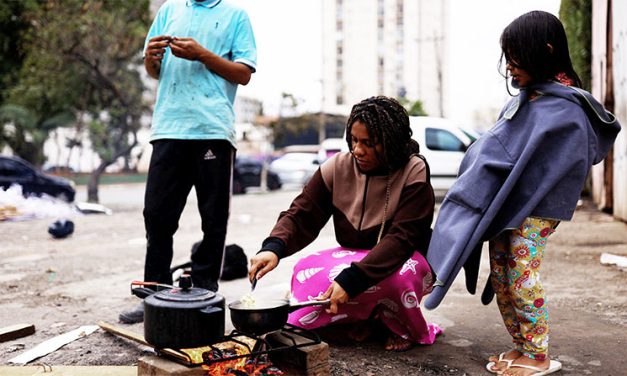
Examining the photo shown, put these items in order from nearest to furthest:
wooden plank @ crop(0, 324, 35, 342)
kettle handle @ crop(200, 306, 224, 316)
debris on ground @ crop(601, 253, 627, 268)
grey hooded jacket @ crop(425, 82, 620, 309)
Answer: kettle handle @ crop(200, 306, 224, 316) < grey hooded jacket @ crop(425, 82, 620, 309) < wooden plank @ crop(0, 324, 35, 342) < debris on ground @ crop(601, 253, 627, 268)

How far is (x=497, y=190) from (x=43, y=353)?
2121 mm

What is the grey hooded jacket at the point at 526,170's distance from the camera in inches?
93.0

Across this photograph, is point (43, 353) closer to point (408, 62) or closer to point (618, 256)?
point (618, 256)

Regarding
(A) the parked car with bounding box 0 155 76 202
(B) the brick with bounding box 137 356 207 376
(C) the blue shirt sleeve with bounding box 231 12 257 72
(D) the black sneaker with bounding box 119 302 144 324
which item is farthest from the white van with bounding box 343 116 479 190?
(B) the brick with bounding box 137 356 207 376

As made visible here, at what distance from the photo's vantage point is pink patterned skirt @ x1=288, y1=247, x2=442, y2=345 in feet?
9.04

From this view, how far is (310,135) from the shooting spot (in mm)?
50969

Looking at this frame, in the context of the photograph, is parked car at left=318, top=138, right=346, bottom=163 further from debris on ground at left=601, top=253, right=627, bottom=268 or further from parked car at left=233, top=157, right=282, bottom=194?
debris on ground at left=601, top=253, right=627, bottom=268

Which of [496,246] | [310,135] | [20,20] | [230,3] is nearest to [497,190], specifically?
[496,246]

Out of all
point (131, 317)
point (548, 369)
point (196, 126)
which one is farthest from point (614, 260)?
point (131, 317)

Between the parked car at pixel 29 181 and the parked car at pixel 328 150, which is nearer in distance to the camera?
the parked car at pixel 29 181

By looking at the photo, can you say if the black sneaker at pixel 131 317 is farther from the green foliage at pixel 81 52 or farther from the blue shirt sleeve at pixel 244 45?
the green foliage at pixel 81 52

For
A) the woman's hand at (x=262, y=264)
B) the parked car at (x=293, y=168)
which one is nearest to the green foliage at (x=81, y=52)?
the parked car at (x=293, y=168)

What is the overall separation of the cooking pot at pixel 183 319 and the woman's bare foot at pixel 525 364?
1.17m

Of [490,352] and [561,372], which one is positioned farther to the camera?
[490,352]
